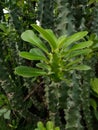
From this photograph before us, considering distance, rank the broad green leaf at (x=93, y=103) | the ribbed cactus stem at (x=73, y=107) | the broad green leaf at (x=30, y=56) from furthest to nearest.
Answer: the broad green leaf at (x=93, y=103), the ribbed cactus stem at (x=73, y=107), the broad green leaf at (x=30, y=56)

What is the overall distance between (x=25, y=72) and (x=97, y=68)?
0.36 meters

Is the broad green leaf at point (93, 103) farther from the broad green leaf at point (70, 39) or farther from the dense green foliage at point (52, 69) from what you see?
the broad green leaf at point (70, 39)

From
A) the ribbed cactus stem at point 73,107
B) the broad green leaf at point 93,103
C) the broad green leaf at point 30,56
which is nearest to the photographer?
the broad green leaf at point 30,56

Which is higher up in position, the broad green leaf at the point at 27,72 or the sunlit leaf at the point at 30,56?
the sunlit leaf at the point at 30,56

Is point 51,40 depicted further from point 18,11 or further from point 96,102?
point 18,11

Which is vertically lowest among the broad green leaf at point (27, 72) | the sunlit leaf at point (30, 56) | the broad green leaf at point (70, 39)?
the broad green leaf at point (27, 72)

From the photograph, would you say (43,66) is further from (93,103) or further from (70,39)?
(93,103)

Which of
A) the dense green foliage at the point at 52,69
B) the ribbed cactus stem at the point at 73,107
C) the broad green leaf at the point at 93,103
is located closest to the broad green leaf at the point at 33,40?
the dense green foliage at the point at 52,69

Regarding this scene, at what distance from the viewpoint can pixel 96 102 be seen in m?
1.01

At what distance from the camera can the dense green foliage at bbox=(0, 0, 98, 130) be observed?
789 millimetres

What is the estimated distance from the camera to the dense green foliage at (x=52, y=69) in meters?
0.79

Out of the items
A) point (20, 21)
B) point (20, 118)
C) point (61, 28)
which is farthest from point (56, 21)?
point (20, 118)

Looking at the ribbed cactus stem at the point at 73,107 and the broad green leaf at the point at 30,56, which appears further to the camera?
the ribbed cactus stem at the point at 73,107

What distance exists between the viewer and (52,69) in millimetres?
787
